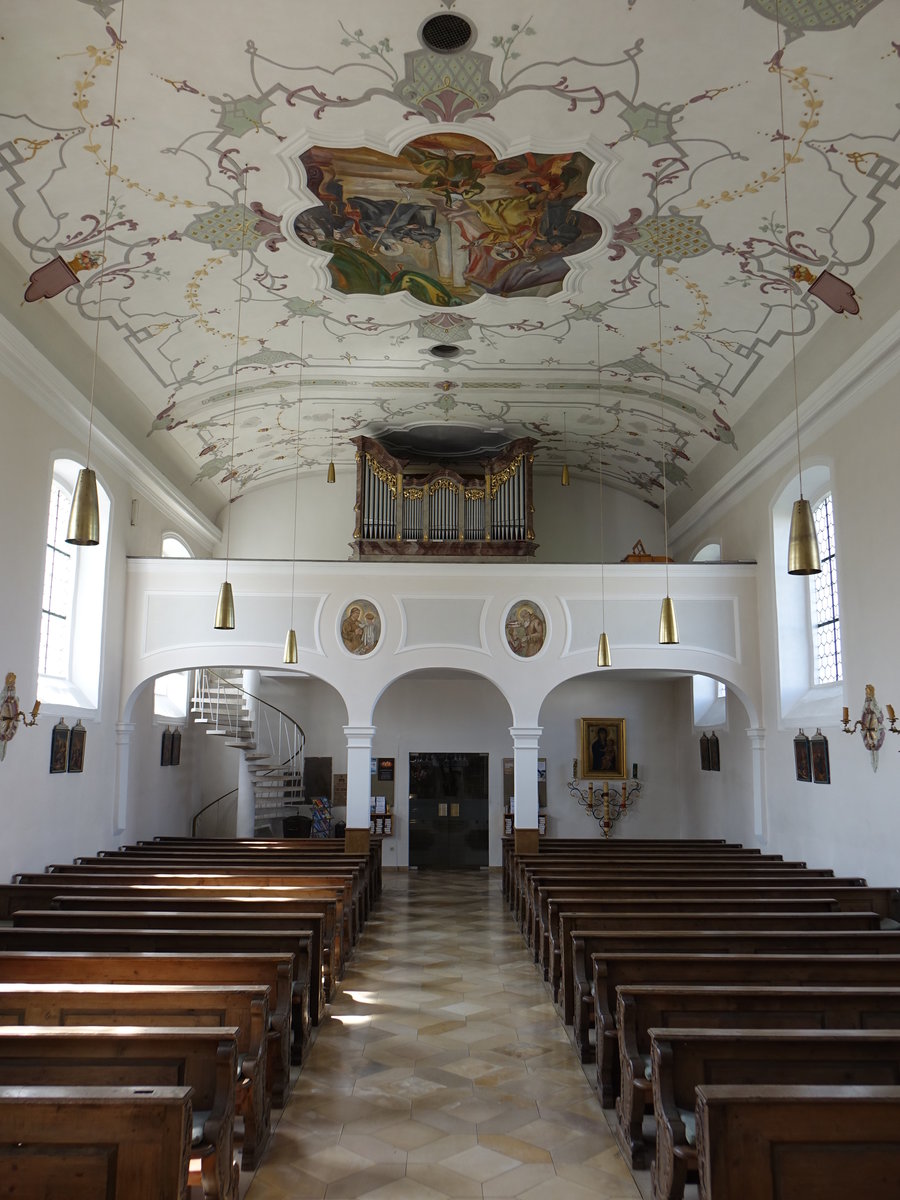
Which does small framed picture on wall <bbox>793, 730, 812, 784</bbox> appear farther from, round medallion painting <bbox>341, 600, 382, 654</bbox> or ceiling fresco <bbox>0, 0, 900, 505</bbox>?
round medallion painting <bbox>341, 600, 382, 654</bbox>

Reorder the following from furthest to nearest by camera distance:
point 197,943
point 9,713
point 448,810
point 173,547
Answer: point 448,810
point 173,547
point 9,713
point 197,943

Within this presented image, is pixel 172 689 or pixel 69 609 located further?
pixel 172 689

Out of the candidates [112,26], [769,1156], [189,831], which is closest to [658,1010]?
[769,1156]

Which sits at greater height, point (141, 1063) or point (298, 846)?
point (298, 846)

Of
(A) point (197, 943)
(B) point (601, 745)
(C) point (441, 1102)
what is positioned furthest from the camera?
(B) point (601, 745)

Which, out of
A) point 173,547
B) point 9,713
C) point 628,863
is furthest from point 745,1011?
point 173,547

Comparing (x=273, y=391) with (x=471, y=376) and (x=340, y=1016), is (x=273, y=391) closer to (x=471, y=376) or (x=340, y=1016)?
(x=471, y=376)

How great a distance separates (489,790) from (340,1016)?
38.7 ft

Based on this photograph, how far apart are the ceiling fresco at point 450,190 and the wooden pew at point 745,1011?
6.78 metres

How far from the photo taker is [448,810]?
65.1ft

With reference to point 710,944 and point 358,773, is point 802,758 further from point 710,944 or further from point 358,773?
point 358,773

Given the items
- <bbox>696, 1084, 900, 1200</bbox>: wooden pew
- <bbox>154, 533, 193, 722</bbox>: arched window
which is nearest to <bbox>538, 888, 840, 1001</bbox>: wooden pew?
<bbox>696, 1084, 900, 1200</bbox>: wooden pew

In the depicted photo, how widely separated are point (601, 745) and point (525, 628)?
20.1 ft

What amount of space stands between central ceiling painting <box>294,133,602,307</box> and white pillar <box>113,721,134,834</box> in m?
6.71
